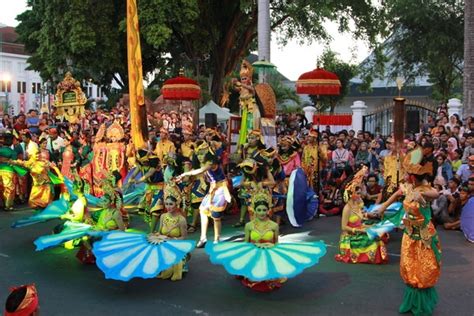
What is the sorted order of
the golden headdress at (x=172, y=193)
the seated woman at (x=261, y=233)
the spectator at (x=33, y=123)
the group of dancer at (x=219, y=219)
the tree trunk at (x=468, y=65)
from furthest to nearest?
the tree trunk at (x=468, y=65)
the spectator at (x=33, y=123)
the golden headdress at (x=172, y=193)
the seated woman at (x=261, y=233)
the group of dancer at (x=219, y=219)

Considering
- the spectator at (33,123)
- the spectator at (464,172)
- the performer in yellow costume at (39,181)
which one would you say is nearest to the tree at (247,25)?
the spectator at (33,123)

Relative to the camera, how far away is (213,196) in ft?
27.7

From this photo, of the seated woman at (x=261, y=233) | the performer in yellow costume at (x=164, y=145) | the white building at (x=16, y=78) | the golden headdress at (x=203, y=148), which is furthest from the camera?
the white building at (x=16, y=78)

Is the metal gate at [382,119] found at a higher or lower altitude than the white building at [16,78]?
lower

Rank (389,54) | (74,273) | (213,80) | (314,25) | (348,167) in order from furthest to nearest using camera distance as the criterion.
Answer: (389,54), (213,80), (314,25), (348,167), (74,273)

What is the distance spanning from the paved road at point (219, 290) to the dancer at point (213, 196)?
0.40m

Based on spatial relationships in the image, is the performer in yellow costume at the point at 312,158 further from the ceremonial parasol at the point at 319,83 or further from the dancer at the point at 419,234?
the dancer at the point at 419,234

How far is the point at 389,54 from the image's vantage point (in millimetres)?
29828

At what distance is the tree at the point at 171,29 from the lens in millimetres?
22094

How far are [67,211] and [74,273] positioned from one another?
1287 mm

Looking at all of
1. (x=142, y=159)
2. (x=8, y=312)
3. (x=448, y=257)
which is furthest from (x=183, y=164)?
(x=8, y=312)

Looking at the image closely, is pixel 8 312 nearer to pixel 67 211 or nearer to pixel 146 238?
pixel 146 238

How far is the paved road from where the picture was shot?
592 centimetres

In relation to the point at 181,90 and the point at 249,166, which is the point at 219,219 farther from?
the point at 181,90
